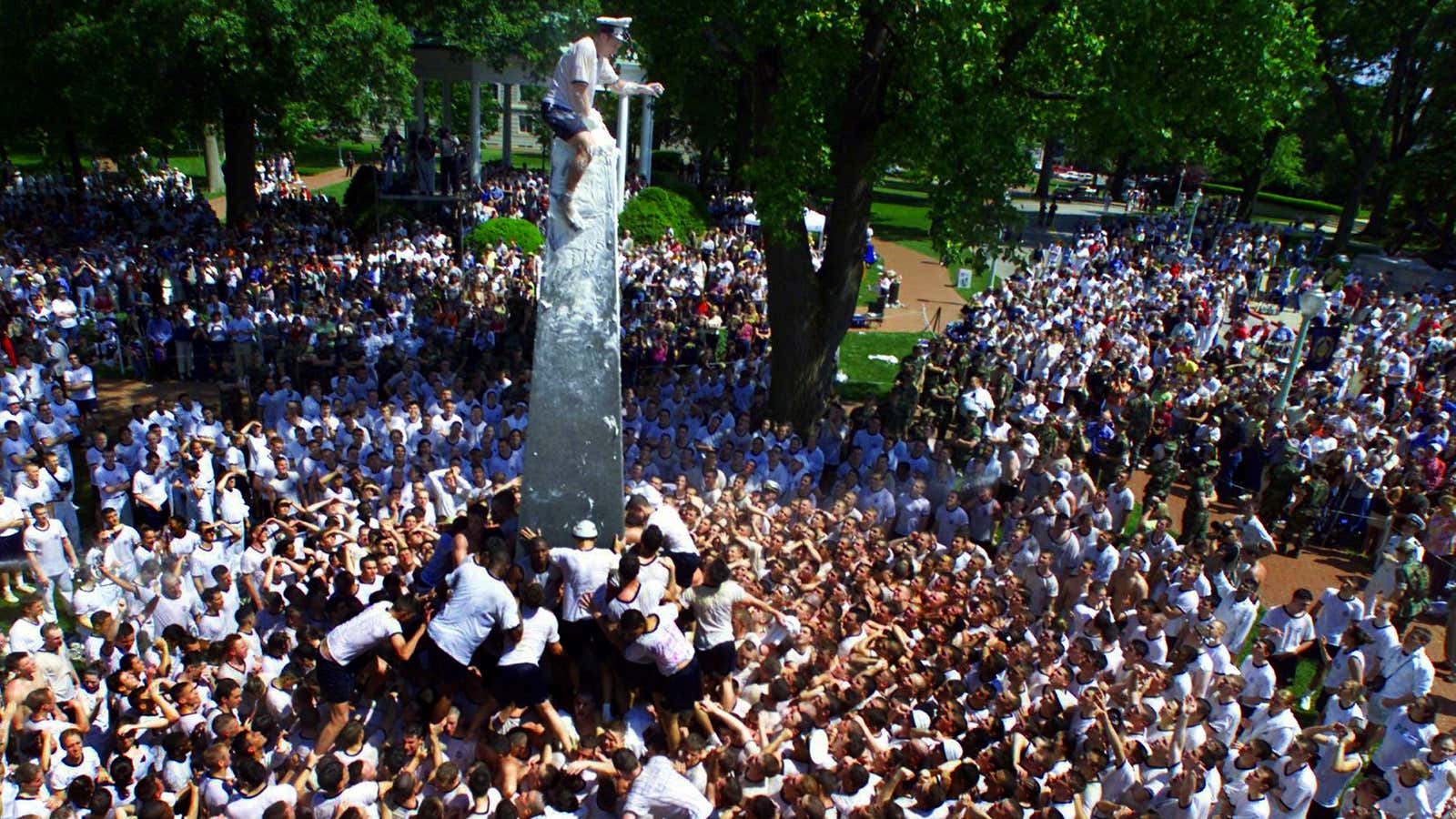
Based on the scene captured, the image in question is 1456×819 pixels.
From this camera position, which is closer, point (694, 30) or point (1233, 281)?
point (694, 30)

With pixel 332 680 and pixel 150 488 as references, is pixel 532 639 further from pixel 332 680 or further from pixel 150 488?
pixel 150 488

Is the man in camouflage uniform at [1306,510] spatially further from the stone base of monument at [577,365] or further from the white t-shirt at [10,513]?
the white t-shirt at [10,513]

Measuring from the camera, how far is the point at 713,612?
769cm

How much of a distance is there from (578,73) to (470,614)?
4.33 metres

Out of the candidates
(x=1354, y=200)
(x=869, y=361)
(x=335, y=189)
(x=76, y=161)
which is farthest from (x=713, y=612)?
(x=335, y=189)

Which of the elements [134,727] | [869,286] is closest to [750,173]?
[134,727]

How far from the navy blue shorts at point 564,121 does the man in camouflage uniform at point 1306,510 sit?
11.4 m

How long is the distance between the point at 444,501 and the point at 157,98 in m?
16.4

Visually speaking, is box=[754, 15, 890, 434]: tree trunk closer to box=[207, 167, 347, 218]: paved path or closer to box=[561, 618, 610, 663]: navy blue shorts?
box=[561, 618, 610, 663]: navy blue shorts

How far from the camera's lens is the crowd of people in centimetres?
691

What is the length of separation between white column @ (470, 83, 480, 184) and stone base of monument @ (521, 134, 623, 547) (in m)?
23.6

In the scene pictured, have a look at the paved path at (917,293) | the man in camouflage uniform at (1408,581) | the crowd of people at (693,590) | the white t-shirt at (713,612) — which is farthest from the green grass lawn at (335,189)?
the man in camouflage uniform at (1408,581)

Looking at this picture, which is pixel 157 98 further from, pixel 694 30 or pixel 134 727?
pixel 134 727

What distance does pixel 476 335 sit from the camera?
1762 centimetres
